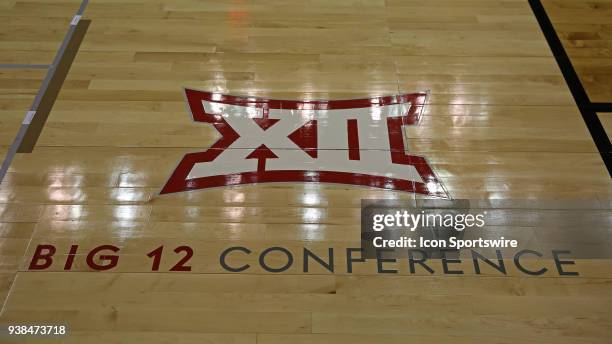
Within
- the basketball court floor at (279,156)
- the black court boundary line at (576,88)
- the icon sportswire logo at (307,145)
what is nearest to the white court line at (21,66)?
the basketball court floor at (279,156)

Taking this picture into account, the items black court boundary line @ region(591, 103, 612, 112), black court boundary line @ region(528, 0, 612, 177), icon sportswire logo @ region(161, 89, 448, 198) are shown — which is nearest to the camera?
icon sportswire logo @ region(161, 89, 448, 198)

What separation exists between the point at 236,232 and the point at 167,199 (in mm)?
386

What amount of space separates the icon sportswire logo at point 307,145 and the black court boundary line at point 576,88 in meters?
0.85

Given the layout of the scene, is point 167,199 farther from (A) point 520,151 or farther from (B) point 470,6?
(B) point 470,6

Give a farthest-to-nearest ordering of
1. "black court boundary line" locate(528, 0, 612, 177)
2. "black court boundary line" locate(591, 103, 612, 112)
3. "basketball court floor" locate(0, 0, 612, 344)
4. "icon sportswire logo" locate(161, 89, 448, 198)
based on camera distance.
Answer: "black court boundary line" locate(591, 103, 612, 112)
"black court boundary line" locate(528, 0, 612, 177)
"icon sportswire logo" locate(161, 89, 448, 198)
"basketball court floor" locate(0, 0, 612, 344)

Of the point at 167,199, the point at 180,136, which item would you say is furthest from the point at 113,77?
the point at 167,199

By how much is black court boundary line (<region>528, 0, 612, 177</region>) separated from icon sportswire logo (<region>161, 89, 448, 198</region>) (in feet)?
2.80

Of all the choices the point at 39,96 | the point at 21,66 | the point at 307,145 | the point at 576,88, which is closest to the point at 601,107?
the point at 576,88

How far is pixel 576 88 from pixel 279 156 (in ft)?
5.70

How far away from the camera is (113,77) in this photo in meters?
3.71

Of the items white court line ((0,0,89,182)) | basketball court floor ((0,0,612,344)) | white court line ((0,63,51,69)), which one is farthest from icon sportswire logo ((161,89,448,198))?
white court line ((0,63,51,69))

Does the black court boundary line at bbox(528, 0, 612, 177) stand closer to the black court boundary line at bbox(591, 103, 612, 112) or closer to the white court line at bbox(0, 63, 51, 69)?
the black court boundary line at bbox(591, 103, 612, 112)

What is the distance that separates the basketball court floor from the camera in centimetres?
251

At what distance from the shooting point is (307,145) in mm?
3242
